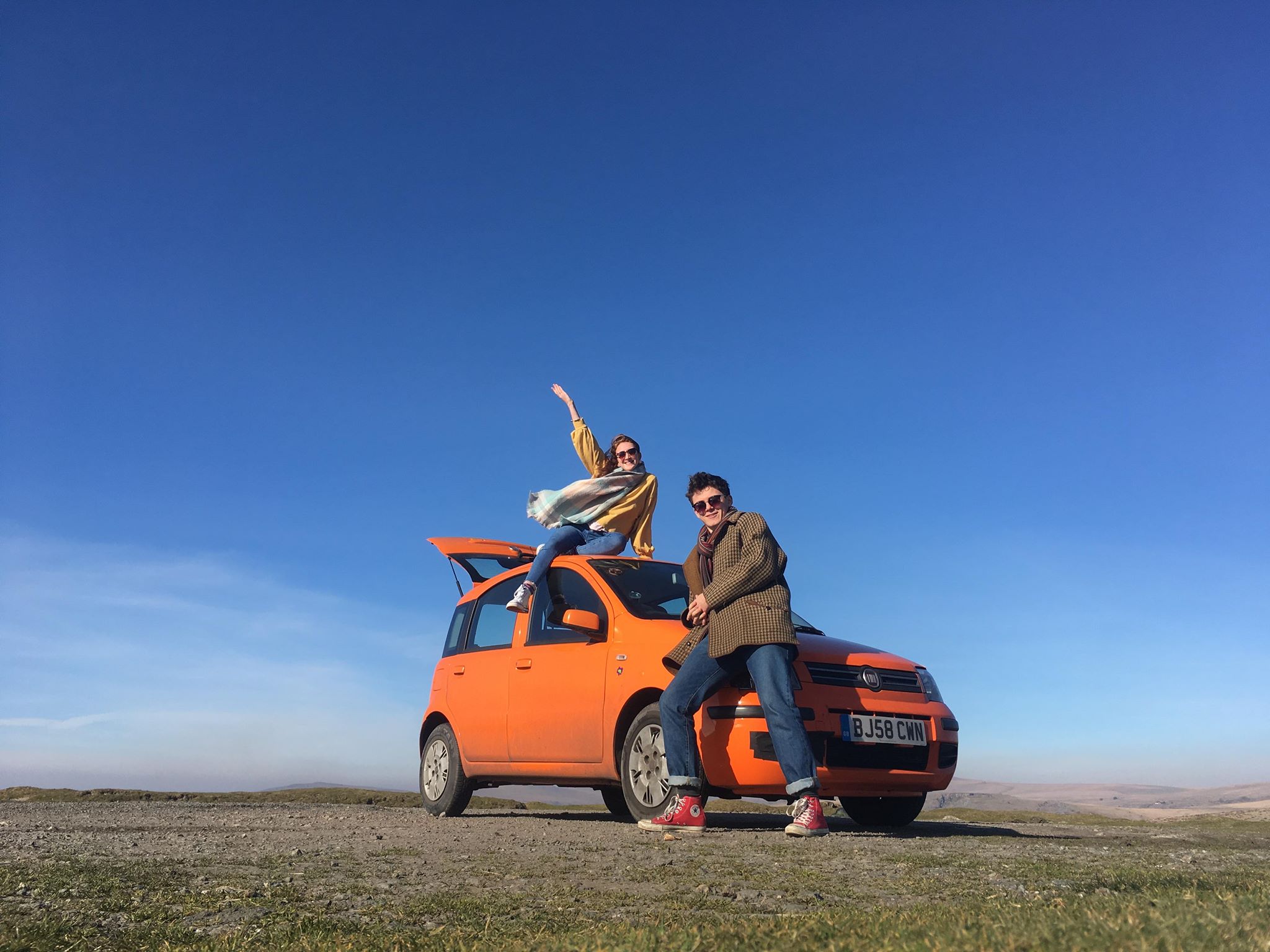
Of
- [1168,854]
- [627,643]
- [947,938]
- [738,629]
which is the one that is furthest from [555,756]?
[947,938]

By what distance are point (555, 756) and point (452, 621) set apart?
2.29 metres

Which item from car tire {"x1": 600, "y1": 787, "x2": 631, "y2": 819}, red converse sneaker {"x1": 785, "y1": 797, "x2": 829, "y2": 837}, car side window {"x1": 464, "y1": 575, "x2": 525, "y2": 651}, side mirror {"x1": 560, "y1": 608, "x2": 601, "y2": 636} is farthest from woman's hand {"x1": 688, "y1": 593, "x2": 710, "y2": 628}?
car tire {"x1": 600, "y1": 787, "x2": 631, "y2": 819}

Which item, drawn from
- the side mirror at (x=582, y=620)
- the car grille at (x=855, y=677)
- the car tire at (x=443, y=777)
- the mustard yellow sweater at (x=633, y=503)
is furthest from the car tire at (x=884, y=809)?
the car tire at (x=443, y=777)

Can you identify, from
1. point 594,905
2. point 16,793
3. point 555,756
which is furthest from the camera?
point 16,793

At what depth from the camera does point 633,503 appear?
8.77m

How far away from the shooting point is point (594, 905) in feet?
11.4

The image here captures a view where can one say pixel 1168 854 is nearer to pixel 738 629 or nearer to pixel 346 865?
pixel 738 629

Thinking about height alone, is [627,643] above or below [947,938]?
above

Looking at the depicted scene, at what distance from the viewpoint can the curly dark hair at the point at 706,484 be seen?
662cm

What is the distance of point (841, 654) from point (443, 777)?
384 cm

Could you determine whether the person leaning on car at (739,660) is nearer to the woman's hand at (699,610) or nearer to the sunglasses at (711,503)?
the woman's hand at (699,610)

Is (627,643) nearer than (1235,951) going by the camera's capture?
No

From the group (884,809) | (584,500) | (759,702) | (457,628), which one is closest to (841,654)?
(759,702)

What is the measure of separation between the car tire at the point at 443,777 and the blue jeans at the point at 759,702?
2774 mm
